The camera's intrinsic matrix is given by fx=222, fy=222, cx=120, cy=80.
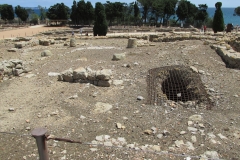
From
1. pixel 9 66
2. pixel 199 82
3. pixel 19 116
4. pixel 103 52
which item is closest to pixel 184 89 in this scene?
pixel 199 82

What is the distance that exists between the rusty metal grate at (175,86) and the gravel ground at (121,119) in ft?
0.91

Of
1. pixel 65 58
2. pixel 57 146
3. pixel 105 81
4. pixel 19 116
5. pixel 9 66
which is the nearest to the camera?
pixel 57 146

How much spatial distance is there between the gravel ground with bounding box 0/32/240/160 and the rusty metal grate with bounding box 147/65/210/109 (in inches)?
10.9

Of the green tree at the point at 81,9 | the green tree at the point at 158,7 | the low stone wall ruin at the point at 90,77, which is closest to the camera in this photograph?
the low stone wall ruin at the point at 90,77

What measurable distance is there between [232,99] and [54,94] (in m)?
6.12

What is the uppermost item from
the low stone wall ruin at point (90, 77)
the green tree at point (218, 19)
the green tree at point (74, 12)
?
the green tree at point (74, 12)

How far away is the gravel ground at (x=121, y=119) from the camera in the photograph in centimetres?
519

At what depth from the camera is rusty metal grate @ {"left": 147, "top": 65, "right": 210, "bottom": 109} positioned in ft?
25.3

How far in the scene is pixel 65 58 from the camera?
41.8 feet

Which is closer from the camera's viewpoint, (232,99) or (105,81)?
(232,99)

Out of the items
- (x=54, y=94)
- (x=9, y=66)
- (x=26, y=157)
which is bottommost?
(x=26, y=157)

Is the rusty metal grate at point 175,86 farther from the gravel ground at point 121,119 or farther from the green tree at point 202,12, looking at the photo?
the green tree at point 202,12

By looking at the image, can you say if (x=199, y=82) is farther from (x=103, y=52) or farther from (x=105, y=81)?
(x=103, y=52)

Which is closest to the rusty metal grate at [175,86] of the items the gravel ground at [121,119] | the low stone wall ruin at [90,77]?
the gravel ground at [121,119]
